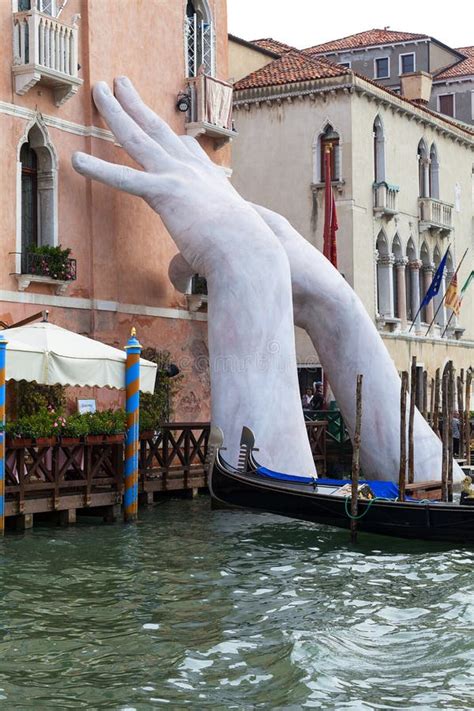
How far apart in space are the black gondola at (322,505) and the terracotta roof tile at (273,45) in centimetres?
1985

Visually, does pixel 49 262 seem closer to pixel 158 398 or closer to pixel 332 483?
pixel 158 398

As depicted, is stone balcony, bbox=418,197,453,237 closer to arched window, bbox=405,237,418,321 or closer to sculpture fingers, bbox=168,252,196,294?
arched window, bbox=405,237,418,321

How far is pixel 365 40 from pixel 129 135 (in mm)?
23887

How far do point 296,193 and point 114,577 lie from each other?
1849 centimetres

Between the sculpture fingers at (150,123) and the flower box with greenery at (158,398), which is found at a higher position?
→ the sculpture fingers at (150,123)

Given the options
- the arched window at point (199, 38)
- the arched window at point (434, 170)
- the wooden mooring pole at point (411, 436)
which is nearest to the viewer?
the wooden mooring pole at point (411, 436)

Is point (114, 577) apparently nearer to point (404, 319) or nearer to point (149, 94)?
point (149, 94)

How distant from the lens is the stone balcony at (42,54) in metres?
18.4

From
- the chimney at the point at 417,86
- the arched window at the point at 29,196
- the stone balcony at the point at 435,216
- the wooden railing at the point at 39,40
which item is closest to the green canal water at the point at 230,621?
the arched window at the point at 29,196

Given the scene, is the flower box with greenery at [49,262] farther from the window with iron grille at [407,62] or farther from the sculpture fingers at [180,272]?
the window with iron grille at [407,62]

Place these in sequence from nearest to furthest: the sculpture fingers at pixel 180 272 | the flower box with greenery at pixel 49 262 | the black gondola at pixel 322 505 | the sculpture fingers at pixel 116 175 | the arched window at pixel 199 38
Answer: the black gondola at pixel 322 505 → the flower box with greenery at pixel 49 262 → the sculpture fingers at pixel 116 175 → the sculpture fingers at pixel 180 272 → the arched window at pixel 199 38

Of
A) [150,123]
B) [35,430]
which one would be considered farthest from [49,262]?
[35,430]

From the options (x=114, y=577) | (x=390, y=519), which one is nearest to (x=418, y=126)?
(x=390, y=519)

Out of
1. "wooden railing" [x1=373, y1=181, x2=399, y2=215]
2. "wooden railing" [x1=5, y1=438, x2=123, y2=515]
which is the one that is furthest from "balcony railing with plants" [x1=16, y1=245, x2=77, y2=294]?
"wooden railing" [x1=373, y1=181, x2=399, y2=215]
